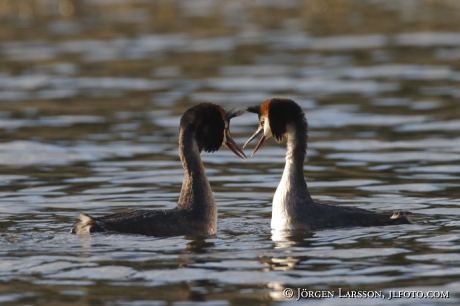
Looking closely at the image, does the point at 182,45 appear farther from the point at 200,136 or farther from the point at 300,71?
the point at 200,136

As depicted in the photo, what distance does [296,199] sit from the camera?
12.4m

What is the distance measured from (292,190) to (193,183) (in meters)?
1.19

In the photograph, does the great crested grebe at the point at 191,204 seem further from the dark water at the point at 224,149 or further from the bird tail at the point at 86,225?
the dark water at the point at 224,149

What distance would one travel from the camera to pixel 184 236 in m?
11.8

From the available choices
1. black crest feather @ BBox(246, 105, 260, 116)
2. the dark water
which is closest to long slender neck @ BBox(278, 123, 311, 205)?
black crest feather @ BBox(246, 105, 260, 116)

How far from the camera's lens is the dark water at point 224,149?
10.0 meters

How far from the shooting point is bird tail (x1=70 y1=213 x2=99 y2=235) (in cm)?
1136

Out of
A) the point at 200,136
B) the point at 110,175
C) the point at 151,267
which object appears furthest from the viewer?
the point at 110,175

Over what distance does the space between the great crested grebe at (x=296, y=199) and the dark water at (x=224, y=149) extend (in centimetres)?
23

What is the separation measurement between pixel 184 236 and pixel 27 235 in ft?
5.77

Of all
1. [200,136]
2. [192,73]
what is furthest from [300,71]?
[200,136]

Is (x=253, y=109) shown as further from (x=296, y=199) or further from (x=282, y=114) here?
(x=296, y=199)

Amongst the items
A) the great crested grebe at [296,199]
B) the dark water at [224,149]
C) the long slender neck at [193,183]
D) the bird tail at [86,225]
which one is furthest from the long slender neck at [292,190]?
the bird tail at [86,225]

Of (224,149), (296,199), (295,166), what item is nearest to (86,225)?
(296,199)
